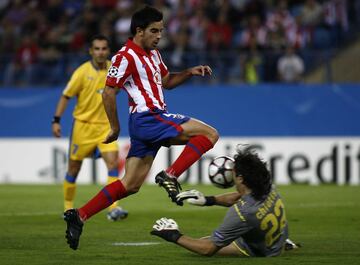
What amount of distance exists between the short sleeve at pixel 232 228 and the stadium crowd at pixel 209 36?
11.4 meters

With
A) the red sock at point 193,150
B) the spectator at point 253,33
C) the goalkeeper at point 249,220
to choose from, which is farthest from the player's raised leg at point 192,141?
the spectator at point 253,33

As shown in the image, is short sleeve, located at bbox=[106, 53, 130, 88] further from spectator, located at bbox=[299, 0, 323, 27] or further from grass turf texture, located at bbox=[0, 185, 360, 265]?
spectator, located at bbox=[299, 0, 323, 27]

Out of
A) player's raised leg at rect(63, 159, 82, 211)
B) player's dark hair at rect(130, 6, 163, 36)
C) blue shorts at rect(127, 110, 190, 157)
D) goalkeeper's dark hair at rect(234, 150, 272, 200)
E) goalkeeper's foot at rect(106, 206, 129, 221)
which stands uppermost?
player's dark hair at rect(130, 6, 163, 36)

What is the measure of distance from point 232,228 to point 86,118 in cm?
522

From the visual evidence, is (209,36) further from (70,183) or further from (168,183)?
(168,183)

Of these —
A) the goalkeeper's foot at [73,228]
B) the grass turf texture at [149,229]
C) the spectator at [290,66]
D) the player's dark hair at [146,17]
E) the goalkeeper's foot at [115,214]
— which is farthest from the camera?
the spectator at [290,66]

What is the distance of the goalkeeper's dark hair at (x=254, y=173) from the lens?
8297 millimetres

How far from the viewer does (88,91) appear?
13055mm

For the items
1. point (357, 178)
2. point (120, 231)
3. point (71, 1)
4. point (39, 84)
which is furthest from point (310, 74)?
point (120, 231)

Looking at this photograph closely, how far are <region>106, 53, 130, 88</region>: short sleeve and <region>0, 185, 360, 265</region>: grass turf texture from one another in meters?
1.67

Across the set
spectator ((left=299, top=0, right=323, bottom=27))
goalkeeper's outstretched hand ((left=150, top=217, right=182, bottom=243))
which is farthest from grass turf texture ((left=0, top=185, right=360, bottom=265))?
spectator ((left=299, top=0, right=323, bottom=27))

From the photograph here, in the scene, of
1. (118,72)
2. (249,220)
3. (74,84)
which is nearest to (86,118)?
(74,84)

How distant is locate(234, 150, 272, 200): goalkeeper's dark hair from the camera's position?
830 cm

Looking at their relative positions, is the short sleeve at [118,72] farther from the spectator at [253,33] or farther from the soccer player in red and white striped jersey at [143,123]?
the spectator at [253,33]
